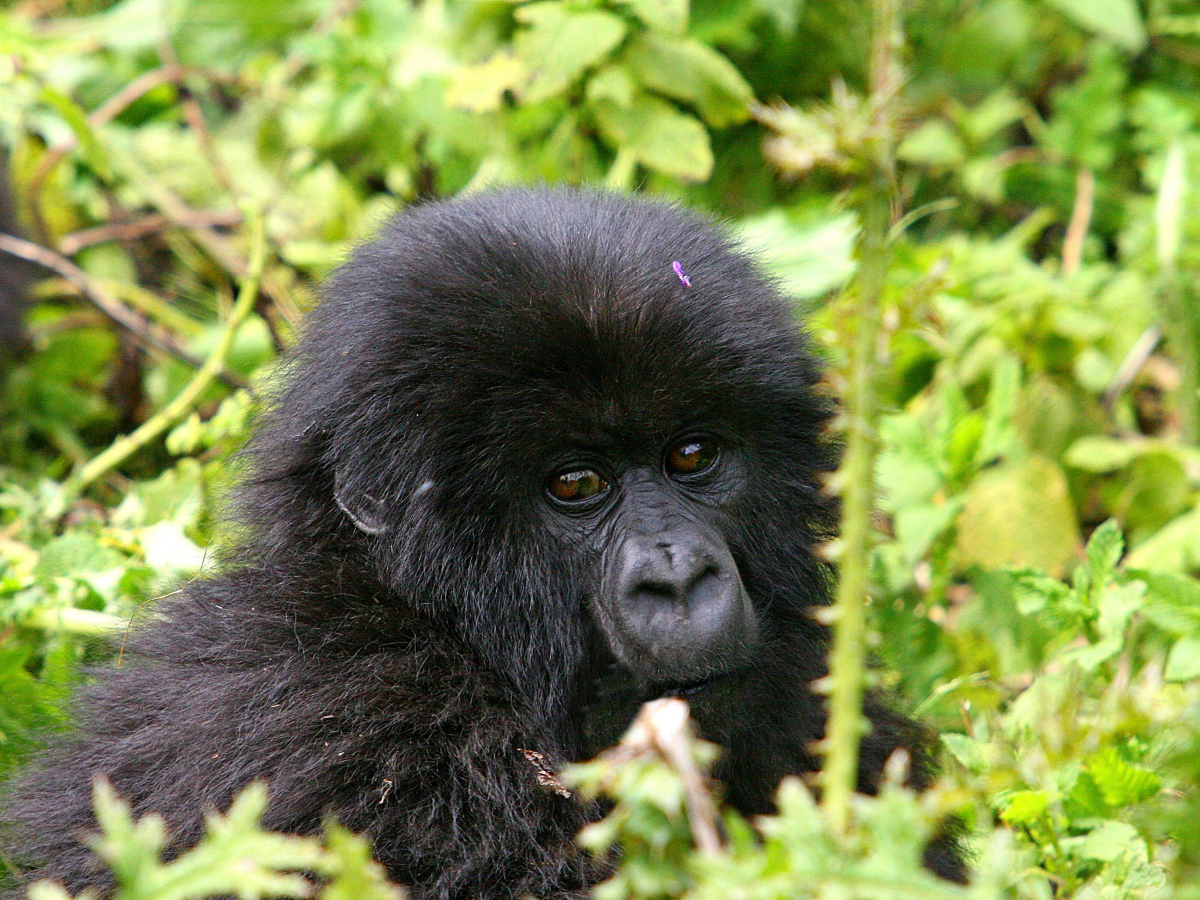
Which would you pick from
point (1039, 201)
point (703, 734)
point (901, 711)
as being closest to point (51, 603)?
point (703, 734)

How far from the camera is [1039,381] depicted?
13.1ft

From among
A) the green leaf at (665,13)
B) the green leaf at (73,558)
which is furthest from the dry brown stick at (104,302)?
the green leaf at (665,13)

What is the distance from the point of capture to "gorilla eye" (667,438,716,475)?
236 cm

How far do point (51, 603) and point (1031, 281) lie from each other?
119 inches

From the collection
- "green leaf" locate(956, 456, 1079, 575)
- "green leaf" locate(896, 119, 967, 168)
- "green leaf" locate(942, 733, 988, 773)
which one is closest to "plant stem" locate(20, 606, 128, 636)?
"green leaf" locate(942, 733, 988, 773)

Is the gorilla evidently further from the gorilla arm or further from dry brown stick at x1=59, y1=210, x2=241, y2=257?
dry brown stick at x1=59, y1=210, x2=241, y2=257

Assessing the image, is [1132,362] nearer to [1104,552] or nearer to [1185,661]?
[1104,552]

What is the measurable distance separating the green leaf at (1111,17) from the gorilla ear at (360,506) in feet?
11.9

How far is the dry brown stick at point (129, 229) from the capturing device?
5.11 metres

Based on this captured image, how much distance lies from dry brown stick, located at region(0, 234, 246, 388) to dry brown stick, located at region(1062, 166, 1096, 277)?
323 centimetres

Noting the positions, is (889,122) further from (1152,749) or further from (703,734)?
(1152,749)

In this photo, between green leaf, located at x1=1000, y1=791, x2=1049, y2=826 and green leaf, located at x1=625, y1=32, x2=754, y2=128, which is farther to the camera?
green leaf, located at x1=625, y1=32, x2=754, y2=128

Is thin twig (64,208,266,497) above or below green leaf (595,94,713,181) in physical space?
below

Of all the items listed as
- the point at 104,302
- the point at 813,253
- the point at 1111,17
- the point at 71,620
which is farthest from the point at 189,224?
the point at 1111,17
